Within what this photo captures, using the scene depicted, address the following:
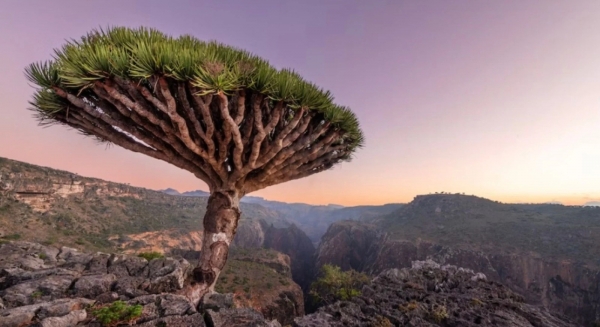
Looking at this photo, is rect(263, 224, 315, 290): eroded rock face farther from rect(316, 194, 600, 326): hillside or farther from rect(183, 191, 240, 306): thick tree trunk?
rect(183, 191, 240, 306): thick tree trunk

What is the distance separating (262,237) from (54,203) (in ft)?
262

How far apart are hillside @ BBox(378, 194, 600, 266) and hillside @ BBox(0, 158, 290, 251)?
6898 centimetres

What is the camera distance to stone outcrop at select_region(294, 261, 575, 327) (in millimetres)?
6965

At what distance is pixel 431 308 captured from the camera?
8242mm

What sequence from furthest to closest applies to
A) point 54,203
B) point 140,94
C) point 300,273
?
point 300,273, point 54,203, point 140,94

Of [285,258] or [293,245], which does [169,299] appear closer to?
[285,258]

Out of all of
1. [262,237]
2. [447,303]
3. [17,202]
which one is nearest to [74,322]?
[447,303]

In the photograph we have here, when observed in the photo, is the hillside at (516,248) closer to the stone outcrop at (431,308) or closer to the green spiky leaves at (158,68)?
the stone outcrop at (431,308)

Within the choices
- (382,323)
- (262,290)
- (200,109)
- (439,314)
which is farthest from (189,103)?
(262,290)

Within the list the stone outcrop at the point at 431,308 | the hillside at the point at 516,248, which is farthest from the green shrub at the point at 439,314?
the hillside at the point at 516,248

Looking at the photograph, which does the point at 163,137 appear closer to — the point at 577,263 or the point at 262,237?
the point at 577,263

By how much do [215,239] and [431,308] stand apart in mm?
7487

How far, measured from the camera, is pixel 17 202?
136ft

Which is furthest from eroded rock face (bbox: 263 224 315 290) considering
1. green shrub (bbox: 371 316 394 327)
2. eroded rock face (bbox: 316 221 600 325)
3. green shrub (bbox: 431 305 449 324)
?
green shrub (bbox: 371 316 394 327)
